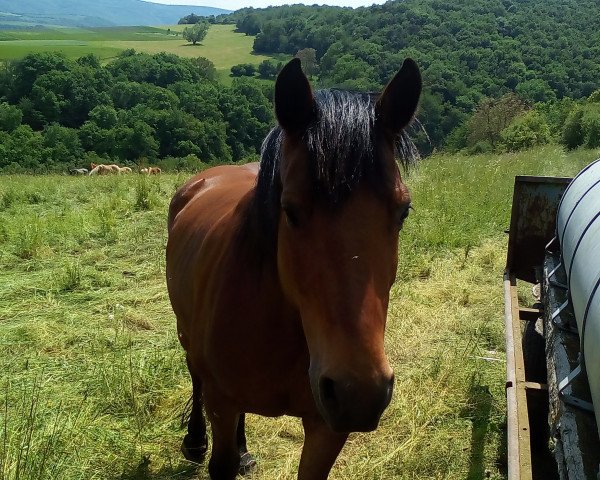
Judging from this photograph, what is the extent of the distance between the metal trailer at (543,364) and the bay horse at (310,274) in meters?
0.81

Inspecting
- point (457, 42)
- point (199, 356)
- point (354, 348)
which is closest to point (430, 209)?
point (199, 356)

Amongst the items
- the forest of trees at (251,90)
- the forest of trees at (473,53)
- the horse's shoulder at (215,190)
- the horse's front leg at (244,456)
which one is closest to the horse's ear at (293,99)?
the horse's shoulder at (215,190)

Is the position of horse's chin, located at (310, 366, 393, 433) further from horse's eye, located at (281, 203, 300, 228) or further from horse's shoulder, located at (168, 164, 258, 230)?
horse's shoulder, located at (168, 164, 258, 230)

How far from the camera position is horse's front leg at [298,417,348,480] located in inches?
79.0

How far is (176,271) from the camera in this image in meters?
2.91

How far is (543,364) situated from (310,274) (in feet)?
9.38

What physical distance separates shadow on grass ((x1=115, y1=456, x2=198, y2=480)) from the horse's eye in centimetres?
200

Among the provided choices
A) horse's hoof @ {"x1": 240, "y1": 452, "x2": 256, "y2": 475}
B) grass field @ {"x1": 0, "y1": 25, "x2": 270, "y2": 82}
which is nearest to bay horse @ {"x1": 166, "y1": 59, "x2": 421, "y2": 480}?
horse's hoof @ {"x1": 240, "y1": 452, "x2": 256, "y2": 475}

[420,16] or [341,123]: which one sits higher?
[420,16]

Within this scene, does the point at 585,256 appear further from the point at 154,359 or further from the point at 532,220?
the point at 154,359

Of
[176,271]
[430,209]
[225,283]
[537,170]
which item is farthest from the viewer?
[537,170]

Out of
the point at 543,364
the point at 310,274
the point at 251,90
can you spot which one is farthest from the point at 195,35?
the point at 310,274

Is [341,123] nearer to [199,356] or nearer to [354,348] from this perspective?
[354,348]

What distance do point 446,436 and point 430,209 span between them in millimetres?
5110
